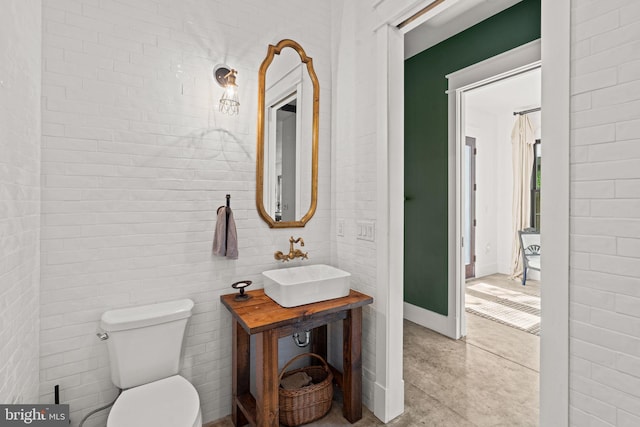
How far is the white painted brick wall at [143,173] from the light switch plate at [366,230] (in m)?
0.55

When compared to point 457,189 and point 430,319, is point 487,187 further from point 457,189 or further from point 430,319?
point 430,319

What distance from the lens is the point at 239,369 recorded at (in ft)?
6.13

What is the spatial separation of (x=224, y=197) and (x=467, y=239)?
14.3ft

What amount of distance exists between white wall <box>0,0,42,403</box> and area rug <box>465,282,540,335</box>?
3822 mm

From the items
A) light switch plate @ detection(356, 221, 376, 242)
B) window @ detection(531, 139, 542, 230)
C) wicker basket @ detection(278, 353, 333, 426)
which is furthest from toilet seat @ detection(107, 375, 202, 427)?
window @ detection(531, 139, 542, 230)

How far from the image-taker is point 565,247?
114cm

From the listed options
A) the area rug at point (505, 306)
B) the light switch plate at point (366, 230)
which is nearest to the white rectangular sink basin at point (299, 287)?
the light switch plate at point (366, 230)

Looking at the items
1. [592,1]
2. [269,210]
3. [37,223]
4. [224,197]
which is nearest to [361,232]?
[269,210]

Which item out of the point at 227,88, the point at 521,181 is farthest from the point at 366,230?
the point at 521,181

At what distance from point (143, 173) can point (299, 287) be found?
107cm

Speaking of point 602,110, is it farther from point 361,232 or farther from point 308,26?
point 308,26

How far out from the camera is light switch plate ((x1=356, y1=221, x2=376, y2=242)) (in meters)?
1.99

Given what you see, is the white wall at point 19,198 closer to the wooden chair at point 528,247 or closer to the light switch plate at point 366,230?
the light switch plate at point 366,230

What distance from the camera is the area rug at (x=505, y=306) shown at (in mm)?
3348
